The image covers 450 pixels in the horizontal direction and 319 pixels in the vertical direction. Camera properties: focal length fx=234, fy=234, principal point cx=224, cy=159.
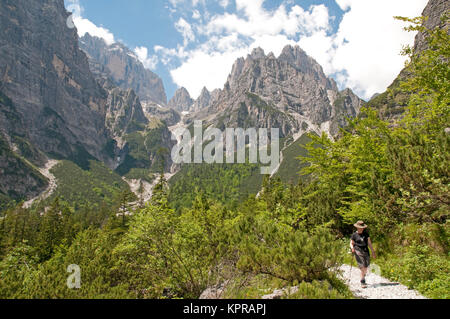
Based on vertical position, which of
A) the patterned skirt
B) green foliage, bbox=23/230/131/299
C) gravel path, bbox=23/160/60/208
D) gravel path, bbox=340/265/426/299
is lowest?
green foliage, bbox=23/230/131/299

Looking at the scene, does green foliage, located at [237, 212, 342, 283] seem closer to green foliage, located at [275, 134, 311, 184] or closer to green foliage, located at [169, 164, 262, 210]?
green foliage, located at [169, 164, 262, 210]

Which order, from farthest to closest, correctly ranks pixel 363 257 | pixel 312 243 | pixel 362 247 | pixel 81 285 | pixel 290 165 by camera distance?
pixel 290 165, pixel 81 285, pixel 362 247, pixel 363 257, pixel 312 243

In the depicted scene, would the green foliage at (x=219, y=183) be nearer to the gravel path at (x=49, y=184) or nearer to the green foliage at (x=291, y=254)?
the gravel path at (x=49, y=184)

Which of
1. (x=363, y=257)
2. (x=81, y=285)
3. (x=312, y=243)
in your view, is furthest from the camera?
(x=81, y=285)

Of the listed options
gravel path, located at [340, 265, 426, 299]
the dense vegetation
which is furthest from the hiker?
the dense vegetation

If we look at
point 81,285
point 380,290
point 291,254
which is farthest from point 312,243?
point 81,285

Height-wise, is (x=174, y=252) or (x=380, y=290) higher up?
(x=174, y=252)

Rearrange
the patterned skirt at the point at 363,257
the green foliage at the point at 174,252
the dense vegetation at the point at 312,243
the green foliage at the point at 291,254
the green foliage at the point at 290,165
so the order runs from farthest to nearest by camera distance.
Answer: the green foliage at the point at 290,165, the green foliage at the point at 174,252, the patterned skirt at the point at 363,257, the dense vegetation at the point at 312,243, the green foliage at the point at 291,254

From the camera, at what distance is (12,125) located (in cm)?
18412

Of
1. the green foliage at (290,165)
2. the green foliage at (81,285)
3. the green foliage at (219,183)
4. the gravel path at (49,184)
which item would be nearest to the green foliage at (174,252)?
the green foliage at (81,285)

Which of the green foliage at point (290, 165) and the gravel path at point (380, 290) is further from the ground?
the green foliage at point (290, 165)

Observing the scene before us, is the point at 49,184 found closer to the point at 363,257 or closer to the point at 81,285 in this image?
→ the point at 81,285

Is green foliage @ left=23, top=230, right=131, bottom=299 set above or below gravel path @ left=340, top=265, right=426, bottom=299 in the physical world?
below
